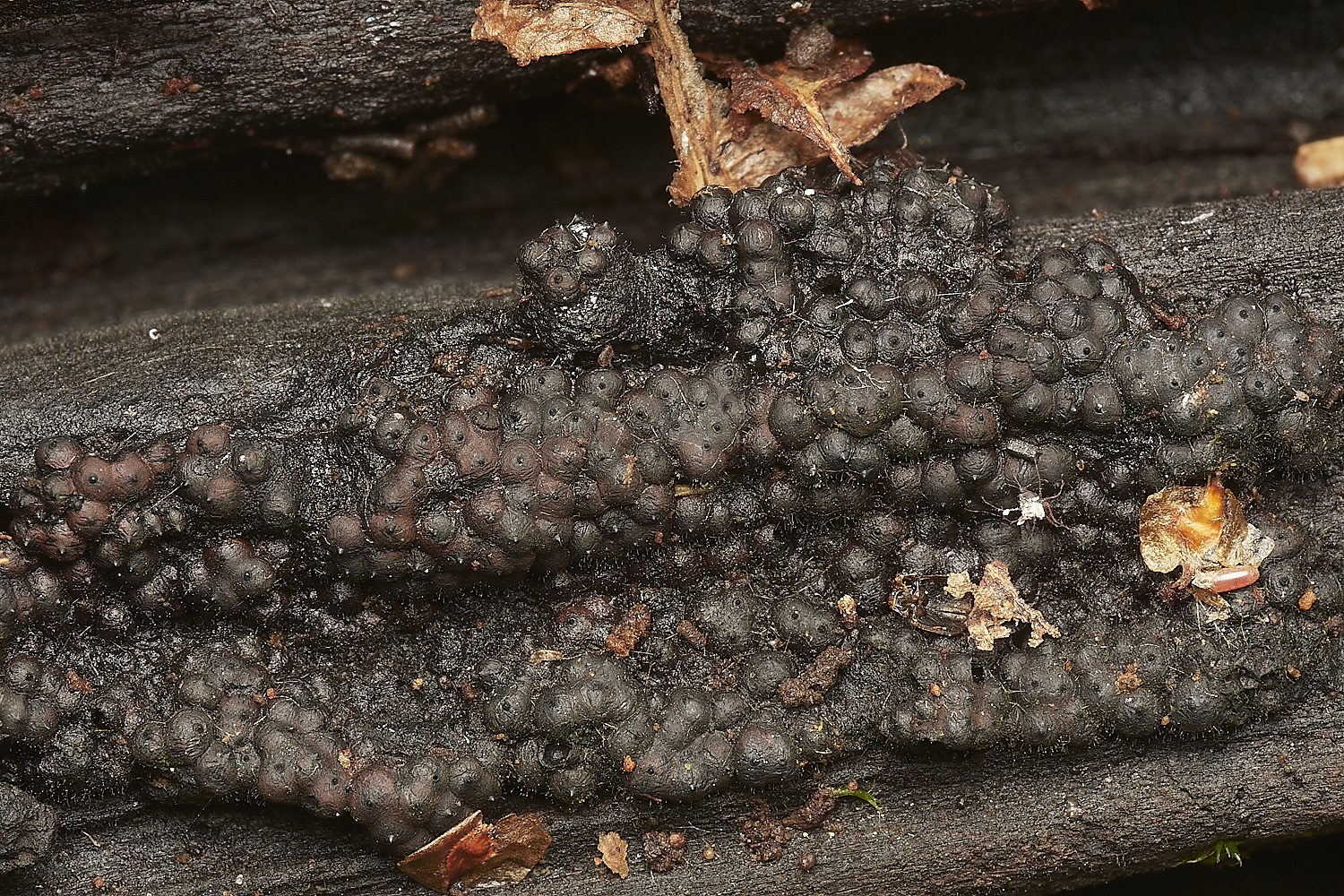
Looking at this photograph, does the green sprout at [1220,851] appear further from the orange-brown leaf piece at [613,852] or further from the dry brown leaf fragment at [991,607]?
the orange-brown leaf piece at [613,852]

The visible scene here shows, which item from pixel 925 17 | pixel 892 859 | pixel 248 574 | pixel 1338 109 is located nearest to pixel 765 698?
pixel 892 859

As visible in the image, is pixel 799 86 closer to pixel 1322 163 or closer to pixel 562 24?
pixel 562 24

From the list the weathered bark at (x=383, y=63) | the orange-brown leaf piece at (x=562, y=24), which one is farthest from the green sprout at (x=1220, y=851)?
the orange-brown leaf piece at (x=562, y=24)

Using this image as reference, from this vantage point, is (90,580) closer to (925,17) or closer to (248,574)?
(248,574)

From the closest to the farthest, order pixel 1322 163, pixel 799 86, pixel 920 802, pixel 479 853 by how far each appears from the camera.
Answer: pixel 479 853 → pixel 920 802 → pixel 799 86 → pixel 1322 163

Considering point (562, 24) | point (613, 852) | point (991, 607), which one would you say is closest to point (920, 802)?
point (991, 607)

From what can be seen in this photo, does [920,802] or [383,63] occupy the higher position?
[383,63]
